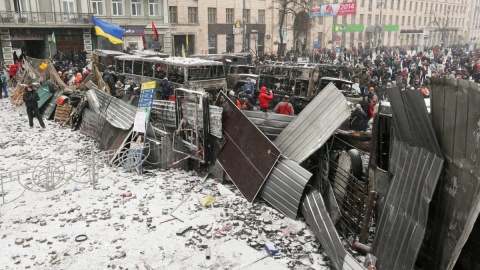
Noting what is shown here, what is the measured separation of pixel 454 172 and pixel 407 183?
690 mm

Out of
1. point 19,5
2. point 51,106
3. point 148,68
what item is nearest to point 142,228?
point 148,68

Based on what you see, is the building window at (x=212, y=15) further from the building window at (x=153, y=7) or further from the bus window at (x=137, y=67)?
the bus window at (x=137, y=67)

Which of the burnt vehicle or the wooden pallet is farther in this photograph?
the burnt vehicle

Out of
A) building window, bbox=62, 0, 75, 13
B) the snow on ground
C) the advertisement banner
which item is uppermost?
building window, bbox=62, 0, 75, 13

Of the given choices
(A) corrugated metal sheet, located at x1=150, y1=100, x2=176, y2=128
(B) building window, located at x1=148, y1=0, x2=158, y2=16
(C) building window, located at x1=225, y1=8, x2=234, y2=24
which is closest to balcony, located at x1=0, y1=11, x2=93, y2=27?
(B) building window, located at x1=148, y1=0, x2=158, y2=16

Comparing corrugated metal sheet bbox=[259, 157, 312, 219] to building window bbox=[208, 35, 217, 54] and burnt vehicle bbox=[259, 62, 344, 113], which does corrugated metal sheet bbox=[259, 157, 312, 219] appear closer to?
burnt vehicle bbox=[259, 62, 344, 113]

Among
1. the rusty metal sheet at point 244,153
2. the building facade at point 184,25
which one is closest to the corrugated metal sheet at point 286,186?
the rusty metal sheet at point 244,153

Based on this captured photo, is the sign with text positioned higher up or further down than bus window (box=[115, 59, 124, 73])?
further down

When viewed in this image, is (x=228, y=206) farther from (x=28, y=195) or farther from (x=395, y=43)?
(x=395, y=43)

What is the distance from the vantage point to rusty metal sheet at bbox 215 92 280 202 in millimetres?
7332

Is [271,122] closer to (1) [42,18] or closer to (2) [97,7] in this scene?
(1) [42,18]

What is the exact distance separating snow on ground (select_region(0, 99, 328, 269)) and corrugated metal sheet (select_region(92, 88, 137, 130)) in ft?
4.73

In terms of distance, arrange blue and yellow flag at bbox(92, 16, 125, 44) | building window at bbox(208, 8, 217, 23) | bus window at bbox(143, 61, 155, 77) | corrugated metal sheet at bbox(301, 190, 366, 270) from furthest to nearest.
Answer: building window at bbox(208, 8, 217, 23) < blue and yellow flag at bbox(92, 16, 125, 44) < bus window at bbox(143, 61, 155, 77) < corrugated metal sheet at bbox(301, 190, 366, 270)

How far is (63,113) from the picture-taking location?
43.8 feet
